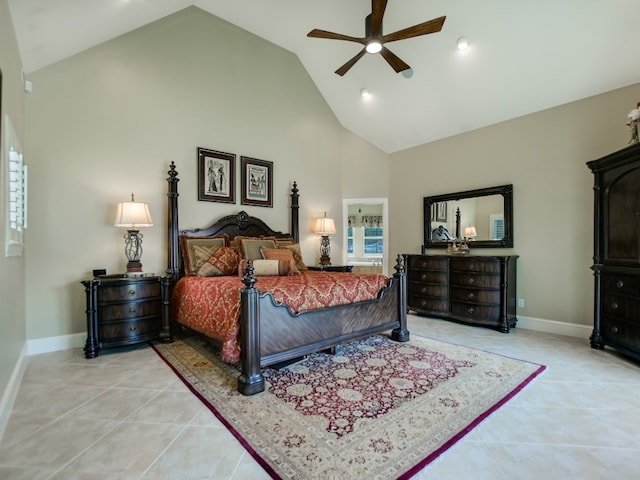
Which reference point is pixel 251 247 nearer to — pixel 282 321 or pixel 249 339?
pixel 282 321

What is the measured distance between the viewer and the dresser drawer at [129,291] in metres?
3.25

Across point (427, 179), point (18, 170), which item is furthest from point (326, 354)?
point (427, 179)

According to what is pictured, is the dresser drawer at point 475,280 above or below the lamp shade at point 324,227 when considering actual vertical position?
below

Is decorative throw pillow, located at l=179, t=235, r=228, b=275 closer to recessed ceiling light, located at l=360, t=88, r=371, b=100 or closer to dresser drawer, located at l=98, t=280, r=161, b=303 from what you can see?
dresser drawer, located at l=98, t=280, r=161, b=303

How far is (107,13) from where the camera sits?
10.5 feet

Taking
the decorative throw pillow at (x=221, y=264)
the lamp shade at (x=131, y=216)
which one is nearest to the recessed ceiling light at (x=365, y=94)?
the decorative throw pillow at (x=221, y=264)

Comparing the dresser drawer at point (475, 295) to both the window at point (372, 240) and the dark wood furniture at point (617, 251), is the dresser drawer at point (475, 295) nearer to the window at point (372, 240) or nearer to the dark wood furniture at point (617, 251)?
the dark wood furniture at point (617, 251)

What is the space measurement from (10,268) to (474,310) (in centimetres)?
488

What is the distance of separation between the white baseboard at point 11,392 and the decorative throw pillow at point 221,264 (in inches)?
66.9

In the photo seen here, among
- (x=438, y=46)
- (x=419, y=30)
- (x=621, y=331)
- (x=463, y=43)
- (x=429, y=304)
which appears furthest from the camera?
(x=429, y=304)

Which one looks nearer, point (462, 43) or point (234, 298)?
point (234, 298)

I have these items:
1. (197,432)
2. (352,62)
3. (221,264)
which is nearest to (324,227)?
(221,264)

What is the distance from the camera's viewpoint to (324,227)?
213 inches

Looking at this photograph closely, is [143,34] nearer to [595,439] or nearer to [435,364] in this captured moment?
[435,364]
